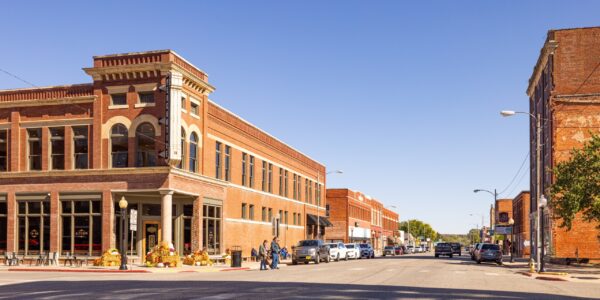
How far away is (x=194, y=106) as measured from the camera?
44938 millimetres

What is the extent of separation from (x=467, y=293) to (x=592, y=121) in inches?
1663

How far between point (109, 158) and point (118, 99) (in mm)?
3630

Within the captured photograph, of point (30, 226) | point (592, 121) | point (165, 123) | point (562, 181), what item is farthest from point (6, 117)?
point (592, 121)

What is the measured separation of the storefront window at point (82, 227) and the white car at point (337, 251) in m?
23.5

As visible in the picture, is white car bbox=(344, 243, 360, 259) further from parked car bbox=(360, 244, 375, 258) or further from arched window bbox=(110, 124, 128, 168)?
arched window bbox=(110, 124, 128, 168)

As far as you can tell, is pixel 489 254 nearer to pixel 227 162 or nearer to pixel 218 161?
pixel 227 162

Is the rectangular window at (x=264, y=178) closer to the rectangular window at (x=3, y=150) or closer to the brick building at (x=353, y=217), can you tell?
the rectangular window at (x=3, y=150)

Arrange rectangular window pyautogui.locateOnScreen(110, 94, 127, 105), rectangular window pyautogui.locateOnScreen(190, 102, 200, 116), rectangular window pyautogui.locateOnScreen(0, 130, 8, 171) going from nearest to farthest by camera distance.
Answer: rectangular window pyautogui.locateOnScreen(110, 94, 127, 105) < rectangular window pyautogui.locateOnScreen(0, 130, 8, 171) < rectangular window pyautogui.locateOnScreen(190, 102, 200, 116)

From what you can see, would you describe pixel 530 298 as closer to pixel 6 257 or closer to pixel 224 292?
pixel 224 292

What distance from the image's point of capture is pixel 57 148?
141ft

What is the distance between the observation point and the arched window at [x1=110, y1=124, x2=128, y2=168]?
41375 millimetres

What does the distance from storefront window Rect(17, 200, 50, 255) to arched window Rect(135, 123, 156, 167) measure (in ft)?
21.1

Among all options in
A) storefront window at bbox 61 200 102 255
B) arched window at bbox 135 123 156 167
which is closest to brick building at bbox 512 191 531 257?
arched window at bbox 135 123 156 167

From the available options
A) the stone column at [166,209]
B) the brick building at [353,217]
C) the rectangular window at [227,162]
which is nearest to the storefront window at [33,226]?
the stone column at [166,209]
